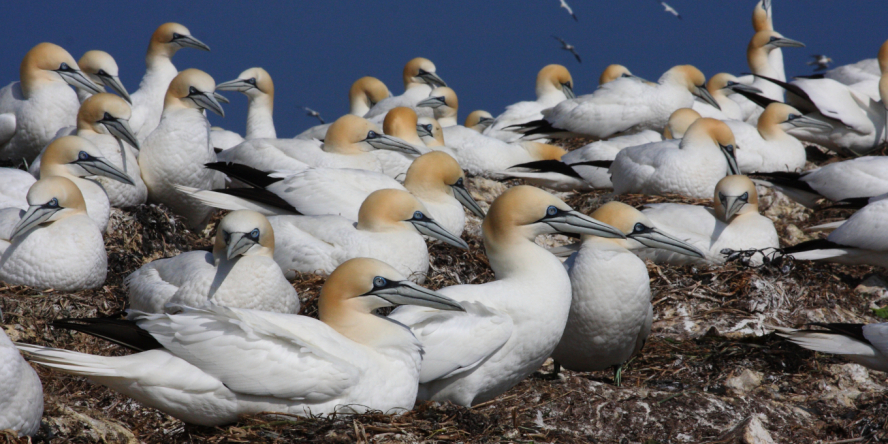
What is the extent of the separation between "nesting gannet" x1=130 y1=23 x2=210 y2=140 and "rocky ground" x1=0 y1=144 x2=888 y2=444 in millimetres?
2143

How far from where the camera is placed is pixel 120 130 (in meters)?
7.00

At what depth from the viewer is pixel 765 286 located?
612cm

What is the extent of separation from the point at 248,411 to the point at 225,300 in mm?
1124

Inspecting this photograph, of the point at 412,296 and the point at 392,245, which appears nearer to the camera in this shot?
the point at 412,296

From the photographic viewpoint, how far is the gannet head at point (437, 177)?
6.63m

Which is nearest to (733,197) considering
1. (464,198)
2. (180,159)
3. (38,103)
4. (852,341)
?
(464,198)

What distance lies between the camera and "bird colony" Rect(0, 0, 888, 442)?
3795mm

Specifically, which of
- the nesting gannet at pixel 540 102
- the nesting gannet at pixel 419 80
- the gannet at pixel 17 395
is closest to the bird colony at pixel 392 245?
the gannet at pixel 17 395

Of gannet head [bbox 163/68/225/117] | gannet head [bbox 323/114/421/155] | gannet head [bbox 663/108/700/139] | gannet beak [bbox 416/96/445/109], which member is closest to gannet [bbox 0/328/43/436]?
gannet head [bbox 163/68/225/117]

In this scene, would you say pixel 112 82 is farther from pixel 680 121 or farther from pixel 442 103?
pixel 680 121

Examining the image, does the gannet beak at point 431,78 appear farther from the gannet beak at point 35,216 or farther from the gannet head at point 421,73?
the gannet beak at point 35,216

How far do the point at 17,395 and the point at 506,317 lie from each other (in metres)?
2.01

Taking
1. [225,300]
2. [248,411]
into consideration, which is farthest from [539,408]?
[225,300]

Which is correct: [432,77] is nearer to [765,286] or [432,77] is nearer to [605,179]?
[605,179]
